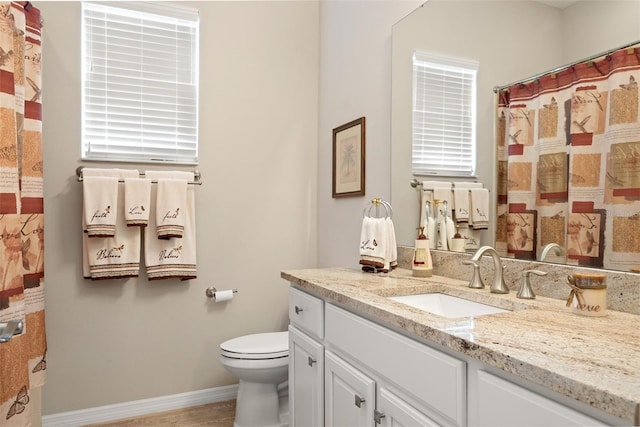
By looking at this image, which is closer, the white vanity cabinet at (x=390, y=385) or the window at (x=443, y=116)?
the white vanity cabinet at (x=390, y=385)

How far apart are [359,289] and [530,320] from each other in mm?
603

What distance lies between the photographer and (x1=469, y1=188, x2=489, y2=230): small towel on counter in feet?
5.19

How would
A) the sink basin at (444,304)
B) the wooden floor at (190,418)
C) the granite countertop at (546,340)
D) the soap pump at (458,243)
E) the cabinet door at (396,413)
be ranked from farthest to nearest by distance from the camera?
the wooden floor at (190,418), the soap pump at (458,243), the sink basin at (444,304), the cabinet door at (396,413), the granite countertop at (546,340)

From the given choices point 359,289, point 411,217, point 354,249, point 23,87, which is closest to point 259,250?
point 354,249

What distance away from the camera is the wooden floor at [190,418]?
2.33m

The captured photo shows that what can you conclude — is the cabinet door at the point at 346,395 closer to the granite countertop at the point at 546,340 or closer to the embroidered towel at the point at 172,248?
the granite countertop at the point at 546,340

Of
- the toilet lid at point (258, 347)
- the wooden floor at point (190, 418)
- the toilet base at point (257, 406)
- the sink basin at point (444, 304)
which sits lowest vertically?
the wooden floor at point (190, 418)

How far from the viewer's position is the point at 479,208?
1613 millimetres

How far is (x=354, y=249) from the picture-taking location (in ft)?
7.84

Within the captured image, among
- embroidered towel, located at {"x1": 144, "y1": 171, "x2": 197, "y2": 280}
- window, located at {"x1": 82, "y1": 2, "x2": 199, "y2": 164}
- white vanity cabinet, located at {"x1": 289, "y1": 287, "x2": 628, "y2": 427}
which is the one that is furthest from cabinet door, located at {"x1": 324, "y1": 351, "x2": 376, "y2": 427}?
window, located at {"x1": 82, "y1": 2, "x2": 199, "y2": 164}

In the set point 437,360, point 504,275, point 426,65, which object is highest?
point 426,65

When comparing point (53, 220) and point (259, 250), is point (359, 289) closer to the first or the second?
point (259, 250)

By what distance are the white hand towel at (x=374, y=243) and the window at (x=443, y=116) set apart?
0.99 ft

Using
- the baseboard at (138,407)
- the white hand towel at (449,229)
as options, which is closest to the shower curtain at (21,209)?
the baseboard at (138,407)
